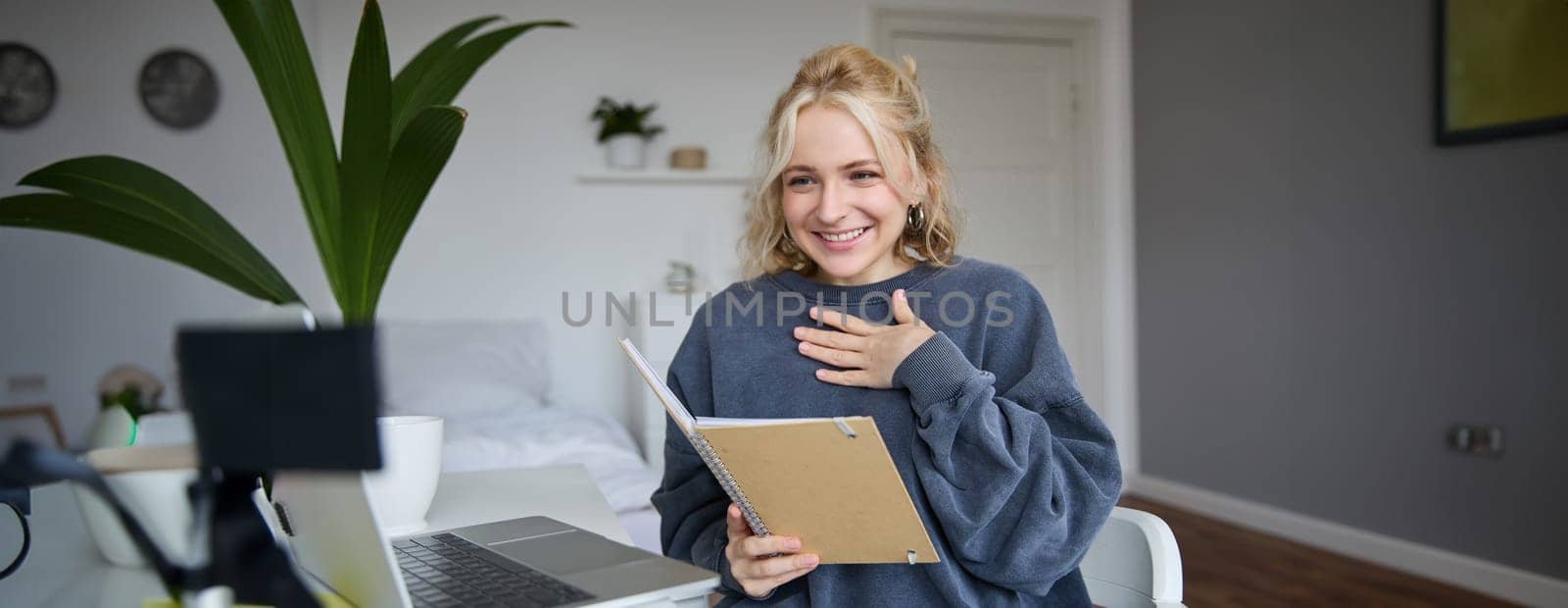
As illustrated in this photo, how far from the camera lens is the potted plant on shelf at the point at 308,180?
106cm

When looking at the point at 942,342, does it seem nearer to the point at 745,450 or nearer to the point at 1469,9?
the point at 745,450

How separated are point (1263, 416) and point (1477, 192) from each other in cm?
110

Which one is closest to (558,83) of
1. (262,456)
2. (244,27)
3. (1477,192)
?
(244,27)

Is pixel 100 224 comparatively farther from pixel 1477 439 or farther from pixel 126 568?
pixel 1477 439

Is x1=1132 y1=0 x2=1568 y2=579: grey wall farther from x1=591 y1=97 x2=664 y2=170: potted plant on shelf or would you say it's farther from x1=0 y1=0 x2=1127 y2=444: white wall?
x1=591 y1=97 x2=664 y2=170: potted plant on shelf

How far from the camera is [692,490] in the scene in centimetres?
123

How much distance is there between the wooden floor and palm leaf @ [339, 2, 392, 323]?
8.04ft

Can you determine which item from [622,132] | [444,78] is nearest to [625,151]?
[622,132]

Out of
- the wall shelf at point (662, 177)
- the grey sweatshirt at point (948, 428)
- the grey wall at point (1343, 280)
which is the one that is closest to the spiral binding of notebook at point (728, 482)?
the grey sweatshirt at point (948, 428)

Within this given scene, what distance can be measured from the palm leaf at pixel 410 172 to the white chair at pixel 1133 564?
85 cm

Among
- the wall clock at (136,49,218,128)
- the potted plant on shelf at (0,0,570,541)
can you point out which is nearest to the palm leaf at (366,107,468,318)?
the potted plant on shelf at (0,0,570,541)

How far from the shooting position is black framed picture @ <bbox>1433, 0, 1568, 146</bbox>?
2.68 m

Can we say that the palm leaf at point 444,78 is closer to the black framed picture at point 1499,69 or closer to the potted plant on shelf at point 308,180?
the potted plant on shelf at point 308,180

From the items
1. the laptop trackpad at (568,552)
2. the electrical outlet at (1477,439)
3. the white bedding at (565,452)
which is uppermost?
the laptop trackpad at (568,552)
